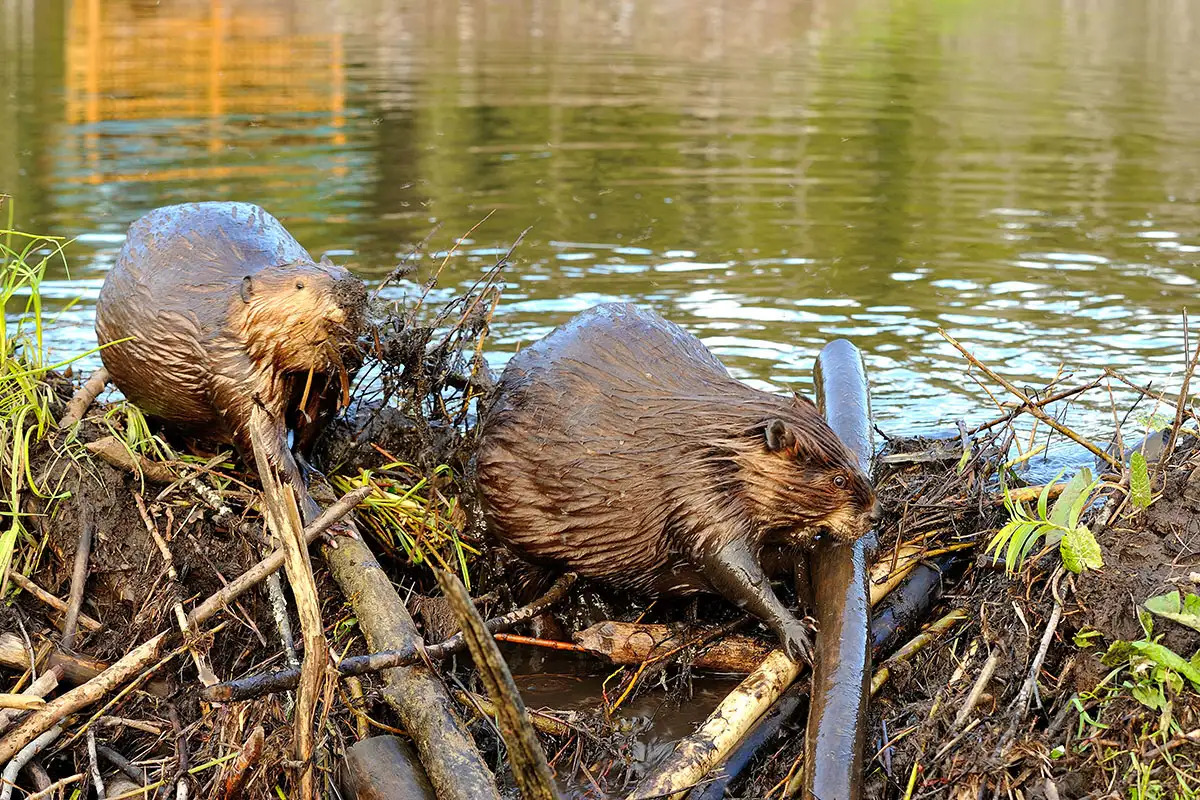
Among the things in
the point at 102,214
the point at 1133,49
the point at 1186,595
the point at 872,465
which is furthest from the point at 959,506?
the point at 1133,49

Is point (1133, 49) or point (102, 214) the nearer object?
point (102, 214)

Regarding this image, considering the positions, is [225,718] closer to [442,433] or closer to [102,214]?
[442,433]

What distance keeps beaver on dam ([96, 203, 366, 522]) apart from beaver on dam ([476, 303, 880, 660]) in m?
0.68

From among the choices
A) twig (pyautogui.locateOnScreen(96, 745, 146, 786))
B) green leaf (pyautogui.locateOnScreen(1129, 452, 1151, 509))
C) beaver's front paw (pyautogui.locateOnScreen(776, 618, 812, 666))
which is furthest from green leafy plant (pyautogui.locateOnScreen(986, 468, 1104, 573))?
twig (pyautogui.locateOnScreen(96, 745, 146, 786))

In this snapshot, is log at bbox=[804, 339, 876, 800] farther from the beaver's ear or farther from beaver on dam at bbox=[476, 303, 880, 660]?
the beaver's ear

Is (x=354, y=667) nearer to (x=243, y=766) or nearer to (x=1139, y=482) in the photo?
(x=243, y=766)

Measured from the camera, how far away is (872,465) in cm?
484

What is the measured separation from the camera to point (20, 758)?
3.67m

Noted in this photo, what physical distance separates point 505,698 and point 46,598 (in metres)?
2.14

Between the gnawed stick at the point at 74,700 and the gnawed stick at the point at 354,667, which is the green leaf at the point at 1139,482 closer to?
the gnawed stick at the point at 354,667

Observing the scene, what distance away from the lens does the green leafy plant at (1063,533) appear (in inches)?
149

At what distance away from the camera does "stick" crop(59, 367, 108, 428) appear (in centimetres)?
488

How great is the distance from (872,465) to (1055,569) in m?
1.08

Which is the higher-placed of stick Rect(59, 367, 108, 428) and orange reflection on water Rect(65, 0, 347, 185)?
orange reflection on water Rect(65, 0, 347, 185)
